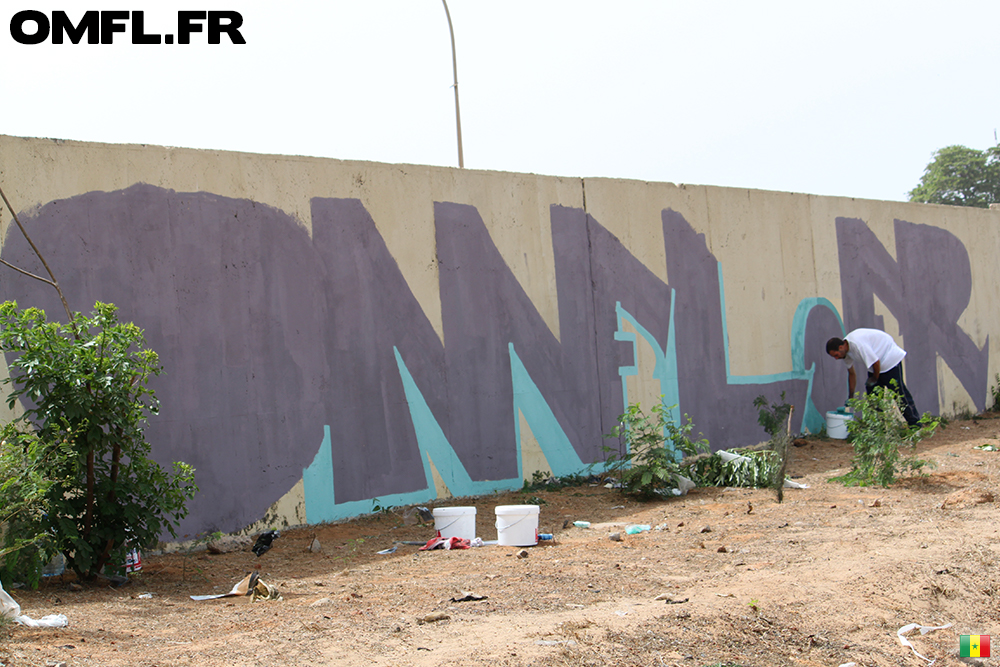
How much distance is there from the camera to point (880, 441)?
23.2 feet

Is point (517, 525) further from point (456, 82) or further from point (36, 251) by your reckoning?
point (456, 82)

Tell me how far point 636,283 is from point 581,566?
4066 millimetres

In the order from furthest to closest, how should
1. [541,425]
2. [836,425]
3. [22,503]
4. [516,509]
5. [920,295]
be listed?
[920,295] < [836,425] < [541,425] < [516,509] < [22,503]

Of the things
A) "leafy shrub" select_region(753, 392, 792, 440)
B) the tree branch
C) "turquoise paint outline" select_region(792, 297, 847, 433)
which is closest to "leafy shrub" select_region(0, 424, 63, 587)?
the tree branch

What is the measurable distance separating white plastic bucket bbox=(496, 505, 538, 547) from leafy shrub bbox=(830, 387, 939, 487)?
10.1 feet

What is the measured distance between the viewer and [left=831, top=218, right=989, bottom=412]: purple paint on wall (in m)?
10.6

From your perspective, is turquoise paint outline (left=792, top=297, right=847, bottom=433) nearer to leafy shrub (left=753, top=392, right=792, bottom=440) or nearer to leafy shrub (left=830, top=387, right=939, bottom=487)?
leafy shrub (left=753, top=392, right=792, bottom=440)

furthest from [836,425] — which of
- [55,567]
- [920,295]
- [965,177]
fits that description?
[965,177]

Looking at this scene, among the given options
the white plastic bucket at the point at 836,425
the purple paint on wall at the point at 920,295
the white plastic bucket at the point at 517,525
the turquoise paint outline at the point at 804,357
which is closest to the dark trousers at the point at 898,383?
the white plastic bucket at the point at 836,425

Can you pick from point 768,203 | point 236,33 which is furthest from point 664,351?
point 236,33

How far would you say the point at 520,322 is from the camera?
305 inches

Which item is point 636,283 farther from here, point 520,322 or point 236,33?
point 236,33

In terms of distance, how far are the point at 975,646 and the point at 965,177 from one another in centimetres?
5002

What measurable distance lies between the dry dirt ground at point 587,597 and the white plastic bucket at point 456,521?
0.30 metres
